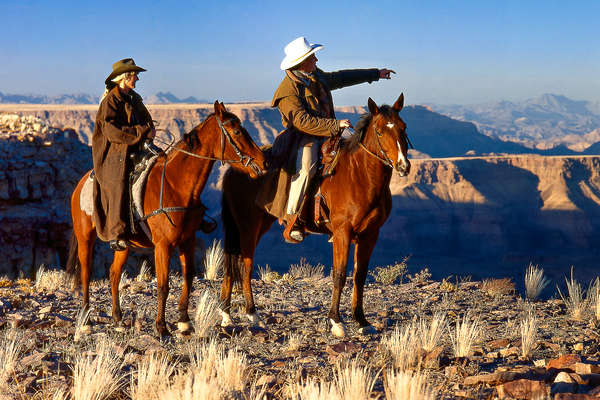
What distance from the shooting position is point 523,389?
4191mm

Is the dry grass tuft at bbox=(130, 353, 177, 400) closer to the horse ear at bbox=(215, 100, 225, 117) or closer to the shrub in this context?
the horse ear at bbox=(215, 100, 225, 117)

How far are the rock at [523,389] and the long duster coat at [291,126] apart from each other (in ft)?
11.5

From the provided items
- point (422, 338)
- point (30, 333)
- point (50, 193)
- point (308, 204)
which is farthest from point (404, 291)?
point (50, 193)

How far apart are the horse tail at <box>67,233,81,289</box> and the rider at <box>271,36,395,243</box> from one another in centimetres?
304

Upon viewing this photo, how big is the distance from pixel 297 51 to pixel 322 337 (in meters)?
3.47

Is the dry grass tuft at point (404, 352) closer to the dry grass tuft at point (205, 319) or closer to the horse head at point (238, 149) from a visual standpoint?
the dry grass tuft at point (205, 319)

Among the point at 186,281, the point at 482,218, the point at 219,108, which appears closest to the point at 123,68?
the point at 219,108

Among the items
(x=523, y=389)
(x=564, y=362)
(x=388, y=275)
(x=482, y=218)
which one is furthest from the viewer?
(x=482, y=218)

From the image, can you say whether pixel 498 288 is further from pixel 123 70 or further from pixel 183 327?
pixel 123 70

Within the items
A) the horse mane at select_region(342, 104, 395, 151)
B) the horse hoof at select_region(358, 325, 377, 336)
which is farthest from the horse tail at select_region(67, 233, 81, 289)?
the horse mane at select_region(342, 104, 395, 151)

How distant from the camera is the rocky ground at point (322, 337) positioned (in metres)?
4.62

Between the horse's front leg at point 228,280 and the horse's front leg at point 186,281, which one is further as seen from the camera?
the horse's front leg at point 228,280

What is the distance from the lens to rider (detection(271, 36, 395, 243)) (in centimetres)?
687

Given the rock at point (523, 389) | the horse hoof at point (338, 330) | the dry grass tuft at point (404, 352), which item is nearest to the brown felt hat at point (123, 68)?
the horse hoof at point (338, 330)
